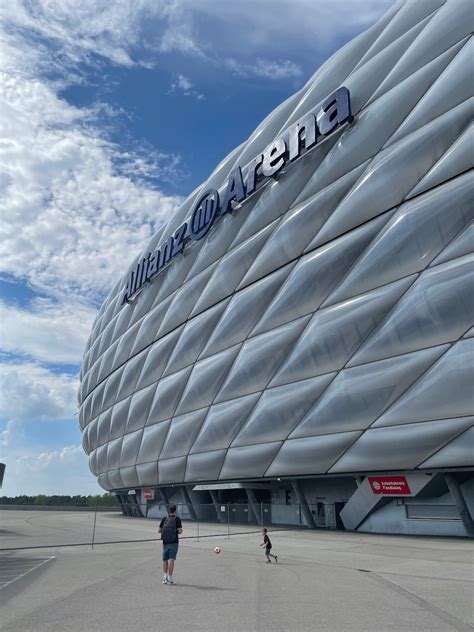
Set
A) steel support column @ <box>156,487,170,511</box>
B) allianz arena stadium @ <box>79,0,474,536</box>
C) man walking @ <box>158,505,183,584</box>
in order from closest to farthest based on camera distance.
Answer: man walking @ <box>158,505,183,584</box> < allianz arena stadium @ <box>79,0,474,536</box> < steel support column @ <box>156,487,170,511</box>

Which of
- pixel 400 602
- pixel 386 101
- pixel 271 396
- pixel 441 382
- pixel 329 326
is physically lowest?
pixel 400 602

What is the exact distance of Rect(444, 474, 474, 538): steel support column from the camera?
1803cm

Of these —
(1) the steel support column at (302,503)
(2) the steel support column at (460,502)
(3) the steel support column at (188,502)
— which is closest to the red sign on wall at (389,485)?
(2) the steel support column at (460,502)

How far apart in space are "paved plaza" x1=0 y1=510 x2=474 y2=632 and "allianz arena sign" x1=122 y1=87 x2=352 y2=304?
1867 cm

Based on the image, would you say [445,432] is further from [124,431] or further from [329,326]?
[124,431]

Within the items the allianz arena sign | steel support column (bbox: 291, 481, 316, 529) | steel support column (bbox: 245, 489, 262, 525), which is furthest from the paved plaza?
the allianz arena sign

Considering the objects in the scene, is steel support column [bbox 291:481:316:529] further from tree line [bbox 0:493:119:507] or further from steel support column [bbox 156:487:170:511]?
tree line [bbox 0:493:119:507]

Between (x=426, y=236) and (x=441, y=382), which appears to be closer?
(x=441, y=382)

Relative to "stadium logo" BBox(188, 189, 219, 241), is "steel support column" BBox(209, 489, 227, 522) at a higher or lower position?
lower

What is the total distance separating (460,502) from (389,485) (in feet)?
8.87

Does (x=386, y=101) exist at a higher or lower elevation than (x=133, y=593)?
higher

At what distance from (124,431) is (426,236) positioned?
2916 cm

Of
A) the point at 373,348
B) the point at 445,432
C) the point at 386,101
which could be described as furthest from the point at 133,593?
the point at 386,101

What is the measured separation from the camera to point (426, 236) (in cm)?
1950
